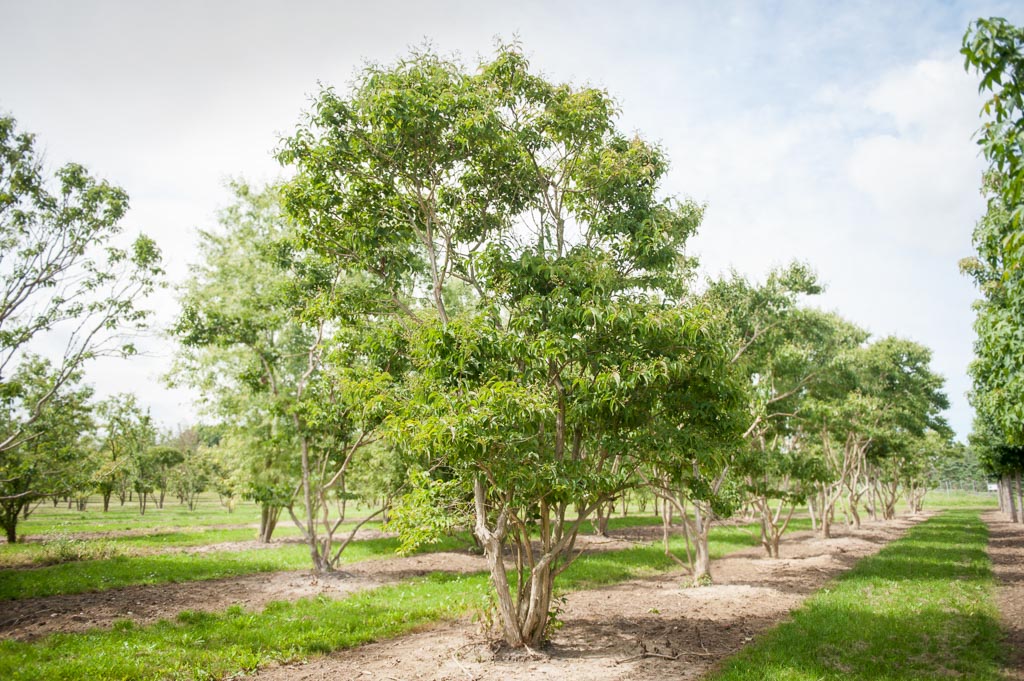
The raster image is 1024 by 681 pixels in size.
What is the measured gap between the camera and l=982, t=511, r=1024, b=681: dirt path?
881 centimetres

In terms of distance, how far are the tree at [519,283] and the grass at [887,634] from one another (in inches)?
137

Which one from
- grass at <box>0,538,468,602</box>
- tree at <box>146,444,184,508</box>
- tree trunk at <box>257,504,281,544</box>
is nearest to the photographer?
grass at <box>0,538,468,602</box>

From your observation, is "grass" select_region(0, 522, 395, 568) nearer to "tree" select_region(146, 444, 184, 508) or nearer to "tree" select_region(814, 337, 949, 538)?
"tree" select_region(146, 444, 184, 508)

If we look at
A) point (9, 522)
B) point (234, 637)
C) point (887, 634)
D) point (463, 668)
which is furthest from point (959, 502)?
point (9, 522)

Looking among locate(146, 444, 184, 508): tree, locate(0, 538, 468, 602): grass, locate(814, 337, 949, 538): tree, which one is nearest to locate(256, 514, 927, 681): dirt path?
locate(0, 538, 468, 602): grass

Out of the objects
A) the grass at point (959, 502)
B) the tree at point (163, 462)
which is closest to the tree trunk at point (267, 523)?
the tree at point (163, 462)

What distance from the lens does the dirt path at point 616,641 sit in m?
8.56

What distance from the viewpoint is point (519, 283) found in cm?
896

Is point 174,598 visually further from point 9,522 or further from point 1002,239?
point 1002,239

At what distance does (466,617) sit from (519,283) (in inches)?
296

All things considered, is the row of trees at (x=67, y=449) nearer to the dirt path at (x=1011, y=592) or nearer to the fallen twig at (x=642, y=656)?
the fallen twig at (x=642, y=656)

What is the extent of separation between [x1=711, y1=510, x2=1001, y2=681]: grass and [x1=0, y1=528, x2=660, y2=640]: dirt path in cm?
352

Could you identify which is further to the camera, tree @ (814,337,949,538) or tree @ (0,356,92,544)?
tree @ (814,337,949,538)

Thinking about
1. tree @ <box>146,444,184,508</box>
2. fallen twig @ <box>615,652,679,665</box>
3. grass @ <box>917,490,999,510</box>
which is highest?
tree @ <box>146,444,184,508</box>
